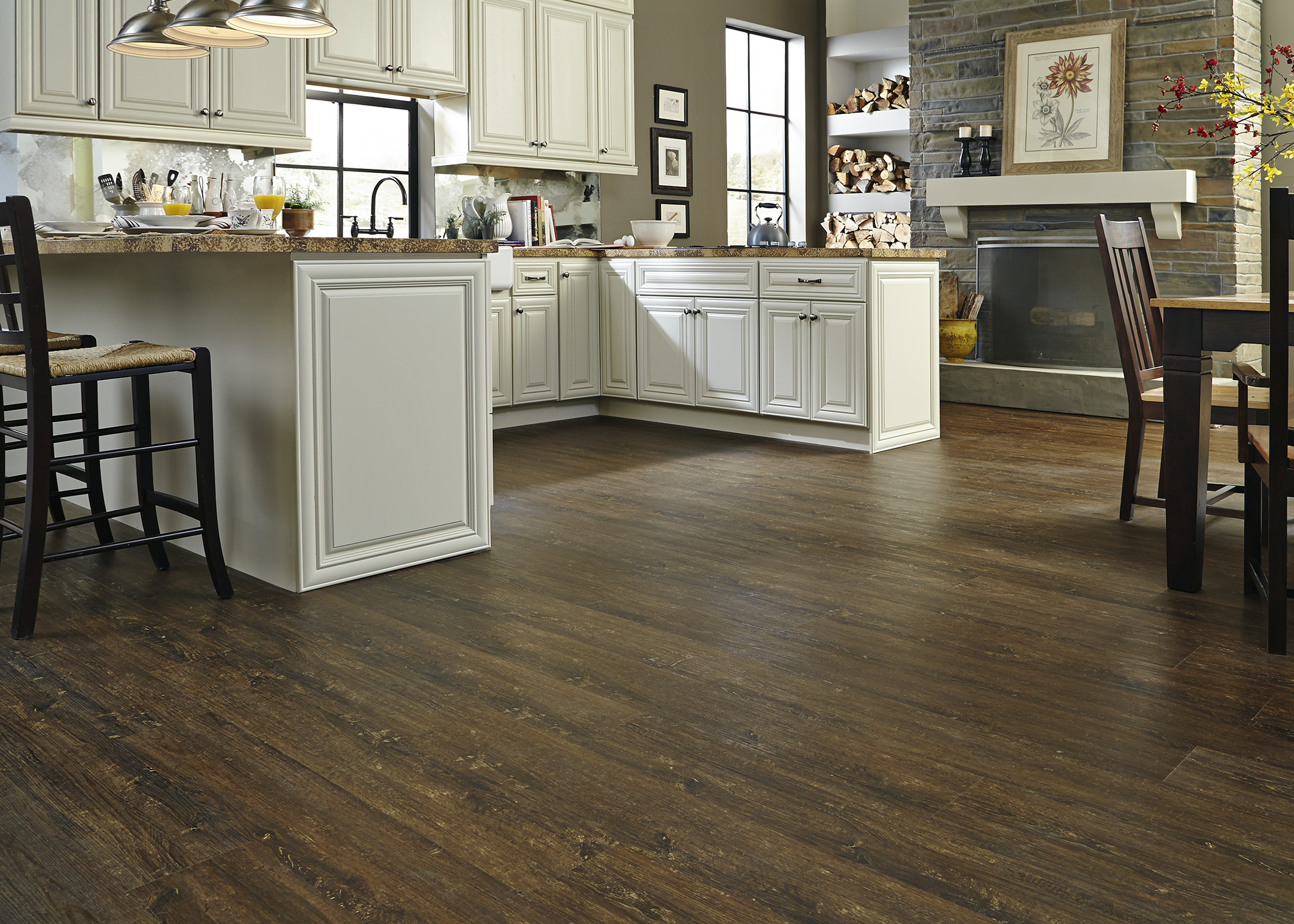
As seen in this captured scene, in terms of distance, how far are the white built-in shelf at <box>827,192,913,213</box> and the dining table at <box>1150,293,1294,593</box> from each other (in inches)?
205

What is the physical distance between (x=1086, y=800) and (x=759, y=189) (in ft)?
22.5

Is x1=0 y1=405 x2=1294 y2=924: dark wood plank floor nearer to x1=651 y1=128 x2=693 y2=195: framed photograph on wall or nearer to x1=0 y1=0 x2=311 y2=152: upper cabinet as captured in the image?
x1=0 y1=0 x2=311 y2=152: upper cabinet

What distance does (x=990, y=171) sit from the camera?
6.58 m

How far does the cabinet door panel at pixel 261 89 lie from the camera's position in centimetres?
471

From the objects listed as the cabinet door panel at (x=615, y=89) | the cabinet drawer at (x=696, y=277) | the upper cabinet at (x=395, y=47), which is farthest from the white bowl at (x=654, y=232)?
the upper cabinet at (x=395, y=47)

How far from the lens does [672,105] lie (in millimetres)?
7070

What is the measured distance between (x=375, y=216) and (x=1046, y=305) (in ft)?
12.6

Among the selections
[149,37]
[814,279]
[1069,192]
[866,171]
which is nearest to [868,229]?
[866,171]

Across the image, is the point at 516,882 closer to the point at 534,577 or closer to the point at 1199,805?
the point at 1199,805

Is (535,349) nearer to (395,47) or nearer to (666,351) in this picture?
(666,351)

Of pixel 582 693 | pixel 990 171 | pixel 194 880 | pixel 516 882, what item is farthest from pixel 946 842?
pixel 990 171

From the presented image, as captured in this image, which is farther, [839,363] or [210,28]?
[839,363]

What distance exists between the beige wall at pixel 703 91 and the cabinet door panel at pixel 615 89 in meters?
0.24

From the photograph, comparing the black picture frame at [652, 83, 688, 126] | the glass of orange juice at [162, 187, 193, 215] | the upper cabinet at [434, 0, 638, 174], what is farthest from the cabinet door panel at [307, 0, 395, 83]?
the black picture frame at [652, 83, 688, 126]
